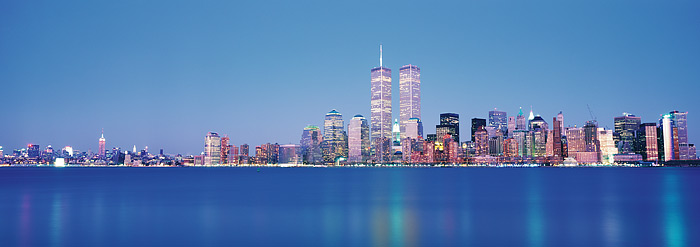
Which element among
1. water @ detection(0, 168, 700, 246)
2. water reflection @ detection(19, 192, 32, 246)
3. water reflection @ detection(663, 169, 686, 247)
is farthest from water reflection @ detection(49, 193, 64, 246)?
water reflection @ detection(663, 169, 686, 247)

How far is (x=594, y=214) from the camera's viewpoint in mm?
38969

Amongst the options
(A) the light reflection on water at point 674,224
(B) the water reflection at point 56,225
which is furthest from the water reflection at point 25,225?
(A) the light reflection on water at point 674,224

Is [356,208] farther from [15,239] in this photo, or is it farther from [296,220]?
[15,239]

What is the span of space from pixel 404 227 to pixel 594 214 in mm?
16492

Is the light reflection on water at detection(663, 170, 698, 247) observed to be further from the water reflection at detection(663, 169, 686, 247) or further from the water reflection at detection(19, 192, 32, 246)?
the water reflection at detection(19, 192, 32, 246)

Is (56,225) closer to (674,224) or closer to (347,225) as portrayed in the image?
(347,225)

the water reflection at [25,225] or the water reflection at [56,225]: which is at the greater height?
the water reflection at [25,225]

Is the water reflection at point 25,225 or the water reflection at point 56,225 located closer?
the water reflection at point 25,225

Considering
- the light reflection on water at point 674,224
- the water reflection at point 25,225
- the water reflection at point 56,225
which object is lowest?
the light reflection on water at point 674,224

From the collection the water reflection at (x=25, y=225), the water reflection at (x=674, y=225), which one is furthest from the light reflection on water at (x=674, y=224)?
the water reflection at (x=25, y=225)

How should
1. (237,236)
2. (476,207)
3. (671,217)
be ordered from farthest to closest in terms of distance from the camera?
(476,207) < (671,217) < (237,236)

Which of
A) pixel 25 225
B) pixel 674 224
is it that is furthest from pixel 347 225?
pixel 674 224

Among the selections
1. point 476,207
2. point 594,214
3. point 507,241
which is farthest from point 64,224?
point 594,214

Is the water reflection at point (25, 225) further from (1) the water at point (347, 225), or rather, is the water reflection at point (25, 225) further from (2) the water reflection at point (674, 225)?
(2) the water reflection at point (674, 225)
